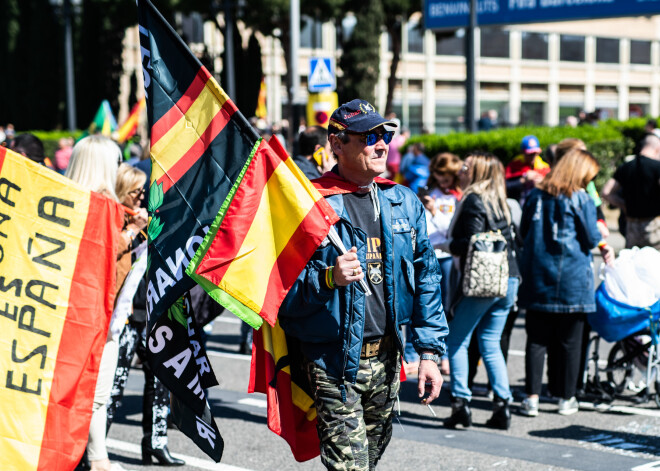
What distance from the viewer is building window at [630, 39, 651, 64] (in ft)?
235

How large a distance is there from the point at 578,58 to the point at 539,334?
65.3 m

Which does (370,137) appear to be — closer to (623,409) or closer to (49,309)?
(49,309)

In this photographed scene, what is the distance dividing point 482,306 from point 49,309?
3.59 metres

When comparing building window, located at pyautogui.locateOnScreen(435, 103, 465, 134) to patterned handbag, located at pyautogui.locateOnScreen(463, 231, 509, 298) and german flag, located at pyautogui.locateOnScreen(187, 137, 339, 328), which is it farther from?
german flag, located at pyautogui.locateOnScreen(187, 137, 339, 328)

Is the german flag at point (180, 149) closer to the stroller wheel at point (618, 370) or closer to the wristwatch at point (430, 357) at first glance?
the wristwatch at point (430, 357)

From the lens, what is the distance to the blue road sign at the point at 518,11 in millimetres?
19000

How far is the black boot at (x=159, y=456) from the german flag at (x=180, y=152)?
188 centimetres

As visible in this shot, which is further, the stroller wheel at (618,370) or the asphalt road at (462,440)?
the stroller wheel at (618,370)

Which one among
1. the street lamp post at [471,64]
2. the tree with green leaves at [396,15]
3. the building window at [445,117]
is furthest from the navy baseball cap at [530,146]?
the building window at [445,117]

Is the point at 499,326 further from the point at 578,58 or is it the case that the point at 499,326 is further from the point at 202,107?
the point at 578,58

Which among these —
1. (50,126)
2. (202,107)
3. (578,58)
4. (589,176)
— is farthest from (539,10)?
(578,58)

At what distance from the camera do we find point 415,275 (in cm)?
404

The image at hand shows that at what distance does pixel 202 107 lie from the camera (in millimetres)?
3768

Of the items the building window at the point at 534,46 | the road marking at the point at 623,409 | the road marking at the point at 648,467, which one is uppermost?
the building window at the point at 534,46
